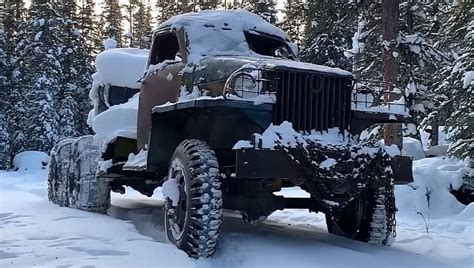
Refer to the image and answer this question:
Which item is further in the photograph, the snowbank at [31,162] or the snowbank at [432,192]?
the snowbank at [31,162]

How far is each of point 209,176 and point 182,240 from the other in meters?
0.65

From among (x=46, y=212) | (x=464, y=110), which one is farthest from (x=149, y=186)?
(x=464, y=110)

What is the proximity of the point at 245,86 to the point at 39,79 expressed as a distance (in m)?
29.5

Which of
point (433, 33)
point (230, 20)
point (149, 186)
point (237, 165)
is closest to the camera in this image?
point (237, 165)

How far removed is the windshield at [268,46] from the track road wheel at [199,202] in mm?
2168

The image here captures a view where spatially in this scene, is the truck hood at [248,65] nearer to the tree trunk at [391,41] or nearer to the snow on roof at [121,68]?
the snow on roof at [121,68]

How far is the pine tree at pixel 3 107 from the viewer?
31.6 m

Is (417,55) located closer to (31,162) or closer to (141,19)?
(31,162)

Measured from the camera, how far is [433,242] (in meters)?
6.40

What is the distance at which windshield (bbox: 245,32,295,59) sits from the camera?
7051mm

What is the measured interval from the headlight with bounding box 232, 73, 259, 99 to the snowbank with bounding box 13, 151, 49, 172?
2313 centimetres

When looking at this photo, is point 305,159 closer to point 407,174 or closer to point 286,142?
point 286,142

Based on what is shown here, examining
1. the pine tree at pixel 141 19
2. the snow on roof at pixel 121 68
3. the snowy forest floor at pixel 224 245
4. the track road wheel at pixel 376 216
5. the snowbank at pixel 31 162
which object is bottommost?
the snowbank at pixel 31 162

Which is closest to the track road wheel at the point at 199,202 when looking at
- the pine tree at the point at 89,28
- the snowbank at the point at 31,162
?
the snowbank at the point at 31,162
